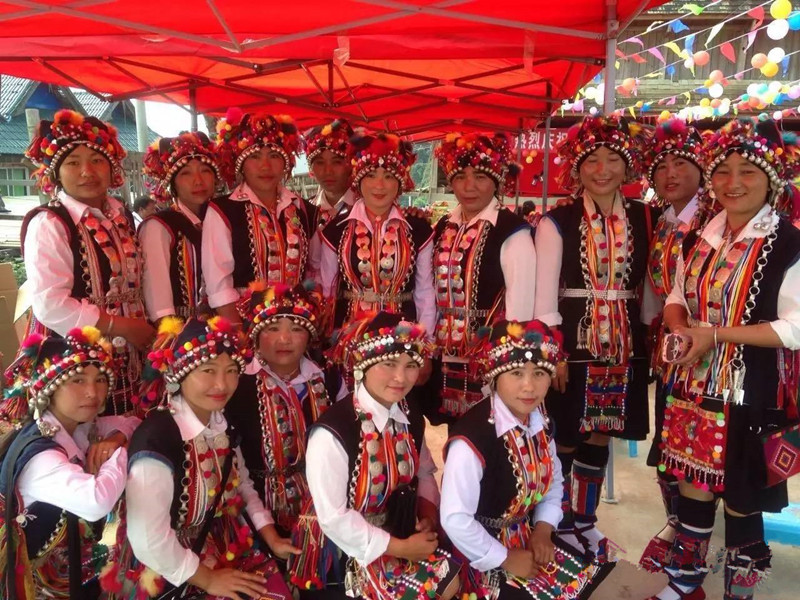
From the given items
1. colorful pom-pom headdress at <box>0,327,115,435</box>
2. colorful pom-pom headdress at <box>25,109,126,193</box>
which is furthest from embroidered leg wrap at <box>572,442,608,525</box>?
colorful pom-pom headdress at <box>25,109,126,193</box>

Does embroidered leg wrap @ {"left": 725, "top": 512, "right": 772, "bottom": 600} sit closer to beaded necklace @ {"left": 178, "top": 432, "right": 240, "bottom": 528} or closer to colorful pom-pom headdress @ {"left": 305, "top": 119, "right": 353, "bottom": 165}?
beaded necklace @ {"left": 178, "top": 432, "right": 240, "bottom": 528}

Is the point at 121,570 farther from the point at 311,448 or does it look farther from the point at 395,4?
the point at 395,4

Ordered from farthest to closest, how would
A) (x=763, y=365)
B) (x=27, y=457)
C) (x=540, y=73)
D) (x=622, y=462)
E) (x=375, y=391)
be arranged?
1. (x=540, y=73)
2. (x=622, y=462)
3. (x=763, y=365)
4. (x=375, y=391)
5. (x=27, y=457)

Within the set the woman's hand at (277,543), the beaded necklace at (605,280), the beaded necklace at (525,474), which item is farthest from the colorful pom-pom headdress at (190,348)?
the beaded necklace at (605,280)

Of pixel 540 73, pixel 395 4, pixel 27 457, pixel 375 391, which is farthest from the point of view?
pixel 540 73

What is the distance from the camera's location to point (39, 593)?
83.8 inches

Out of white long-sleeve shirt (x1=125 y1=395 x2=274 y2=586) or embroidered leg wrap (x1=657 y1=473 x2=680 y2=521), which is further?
embroidered leg wrap (x1=657 y1=473 x2=680 y2=521)

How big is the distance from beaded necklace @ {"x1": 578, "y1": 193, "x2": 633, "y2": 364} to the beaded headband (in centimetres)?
50

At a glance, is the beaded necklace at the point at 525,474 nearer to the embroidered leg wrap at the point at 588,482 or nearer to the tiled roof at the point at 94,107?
the embroidered leg wrap at the point at 588,482

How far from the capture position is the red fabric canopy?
2850 mm

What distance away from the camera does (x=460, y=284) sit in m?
→ 2.94

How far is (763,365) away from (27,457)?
2.51 meters

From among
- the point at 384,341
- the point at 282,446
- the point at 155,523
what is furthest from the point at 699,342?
the point at 155,523

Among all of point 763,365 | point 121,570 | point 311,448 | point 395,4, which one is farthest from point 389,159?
point 121,570
